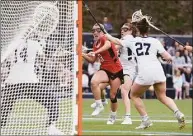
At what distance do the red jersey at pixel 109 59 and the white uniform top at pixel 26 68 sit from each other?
5.60 meters

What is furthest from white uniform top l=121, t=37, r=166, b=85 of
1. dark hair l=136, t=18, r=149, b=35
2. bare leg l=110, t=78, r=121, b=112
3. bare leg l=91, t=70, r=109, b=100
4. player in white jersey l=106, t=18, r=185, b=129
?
bare leg l=91, t=70, r=109, b=100

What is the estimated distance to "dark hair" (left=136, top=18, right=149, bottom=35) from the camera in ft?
46.0

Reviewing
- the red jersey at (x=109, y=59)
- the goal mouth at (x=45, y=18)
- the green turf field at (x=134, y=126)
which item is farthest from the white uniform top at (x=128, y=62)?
the goal mouth at (x=45, y=18)

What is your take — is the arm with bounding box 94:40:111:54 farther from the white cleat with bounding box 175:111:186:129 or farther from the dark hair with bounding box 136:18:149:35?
the white cleat with bounding box 175:111:186:129

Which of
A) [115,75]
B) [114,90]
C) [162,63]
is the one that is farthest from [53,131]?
[162,63]

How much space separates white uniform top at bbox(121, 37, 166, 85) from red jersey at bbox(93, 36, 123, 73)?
2.45m

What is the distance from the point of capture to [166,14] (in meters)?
41.0

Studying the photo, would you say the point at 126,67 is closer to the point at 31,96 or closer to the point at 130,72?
the point at 130,72

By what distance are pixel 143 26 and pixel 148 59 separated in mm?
587

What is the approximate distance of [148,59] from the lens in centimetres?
1421

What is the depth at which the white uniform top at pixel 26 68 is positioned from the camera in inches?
425

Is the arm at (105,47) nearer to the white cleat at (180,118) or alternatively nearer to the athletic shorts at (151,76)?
the athletic shorts at (151,76)

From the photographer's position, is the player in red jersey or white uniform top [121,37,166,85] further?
the player in red jersey

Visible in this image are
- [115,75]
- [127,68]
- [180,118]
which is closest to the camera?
[180,118]
